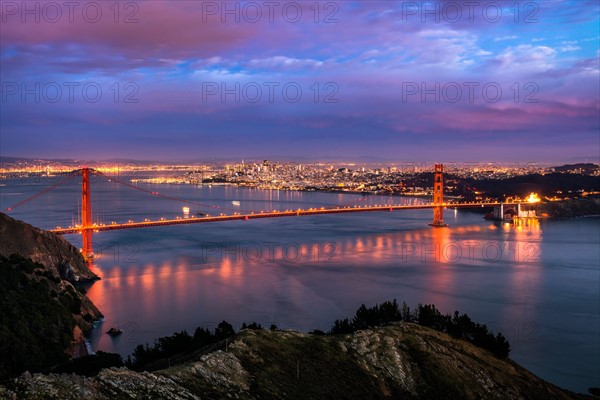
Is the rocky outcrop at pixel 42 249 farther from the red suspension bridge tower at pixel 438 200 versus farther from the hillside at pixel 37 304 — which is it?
the red suspension bridge tower at pixel 438 200

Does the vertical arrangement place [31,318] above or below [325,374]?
below

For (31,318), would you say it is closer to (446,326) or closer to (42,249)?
(42,249)

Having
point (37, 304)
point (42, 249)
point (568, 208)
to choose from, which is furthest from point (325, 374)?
point (568, 208)

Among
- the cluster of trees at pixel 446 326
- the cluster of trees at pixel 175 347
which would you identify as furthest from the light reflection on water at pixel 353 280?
the cluster of trees at pixel 175 347

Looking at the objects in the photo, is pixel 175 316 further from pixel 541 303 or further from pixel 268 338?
pixel 541 303

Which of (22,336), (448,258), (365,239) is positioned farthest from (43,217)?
(22,336)
